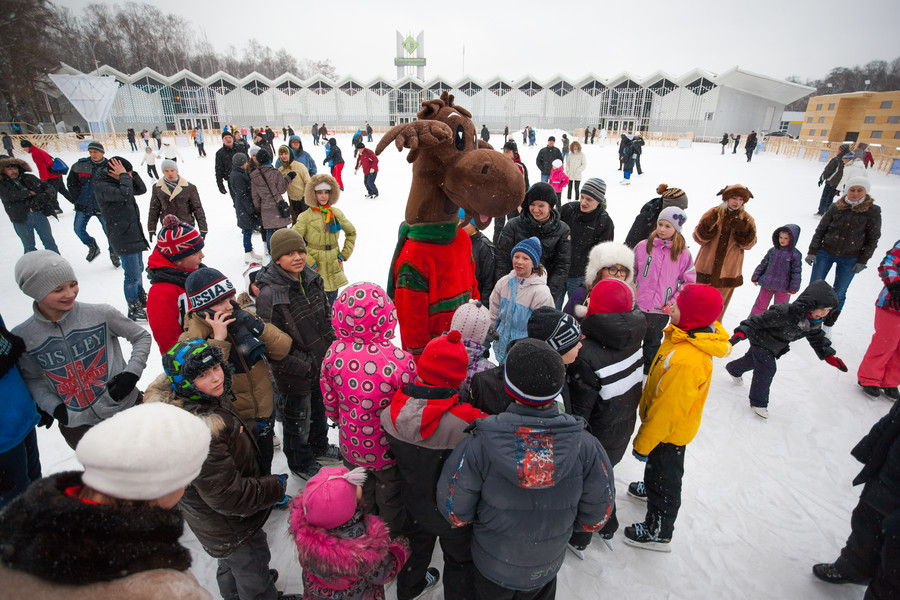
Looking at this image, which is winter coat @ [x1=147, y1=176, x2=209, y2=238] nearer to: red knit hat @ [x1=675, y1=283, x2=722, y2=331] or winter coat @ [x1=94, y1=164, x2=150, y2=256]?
winter coat @ [x1=94, y1=164, x2=150, y2=256]

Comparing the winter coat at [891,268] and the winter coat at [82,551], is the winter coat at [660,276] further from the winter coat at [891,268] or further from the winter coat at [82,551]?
the winter coat at [82,551]

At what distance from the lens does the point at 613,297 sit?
222 centimetres

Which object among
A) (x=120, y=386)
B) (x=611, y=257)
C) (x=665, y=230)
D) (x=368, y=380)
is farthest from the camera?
(x=665, y=230)

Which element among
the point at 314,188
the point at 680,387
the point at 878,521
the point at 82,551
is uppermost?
the point at 314,188

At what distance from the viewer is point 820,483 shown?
3049 mm

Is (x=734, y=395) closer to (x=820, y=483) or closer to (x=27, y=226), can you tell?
(x=820, y=483)

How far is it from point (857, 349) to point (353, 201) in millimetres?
10778

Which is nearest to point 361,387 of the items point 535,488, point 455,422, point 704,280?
point 455,422

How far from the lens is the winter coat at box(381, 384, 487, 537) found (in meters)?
1.74

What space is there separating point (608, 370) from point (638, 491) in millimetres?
1291

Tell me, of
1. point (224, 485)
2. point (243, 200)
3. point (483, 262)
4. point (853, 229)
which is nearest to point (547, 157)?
point (853, 229)

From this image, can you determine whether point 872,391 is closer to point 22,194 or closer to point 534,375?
point 534,375

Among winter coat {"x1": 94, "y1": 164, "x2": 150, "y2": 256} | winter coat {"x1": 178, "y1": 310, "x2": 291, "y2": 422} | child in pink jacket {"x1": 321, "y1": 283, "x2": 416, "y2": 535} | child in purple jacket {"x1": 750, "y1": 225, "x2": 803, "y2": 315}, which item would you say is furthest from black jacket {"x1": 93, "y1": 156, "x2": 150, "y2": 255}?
child in purple jacket {"x1": 750, "y1": 225, "x2": 803, "y2": 315}

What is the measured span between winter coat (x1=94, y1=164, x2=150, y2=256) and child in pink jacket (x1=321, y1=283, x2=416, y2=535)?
4588mm
